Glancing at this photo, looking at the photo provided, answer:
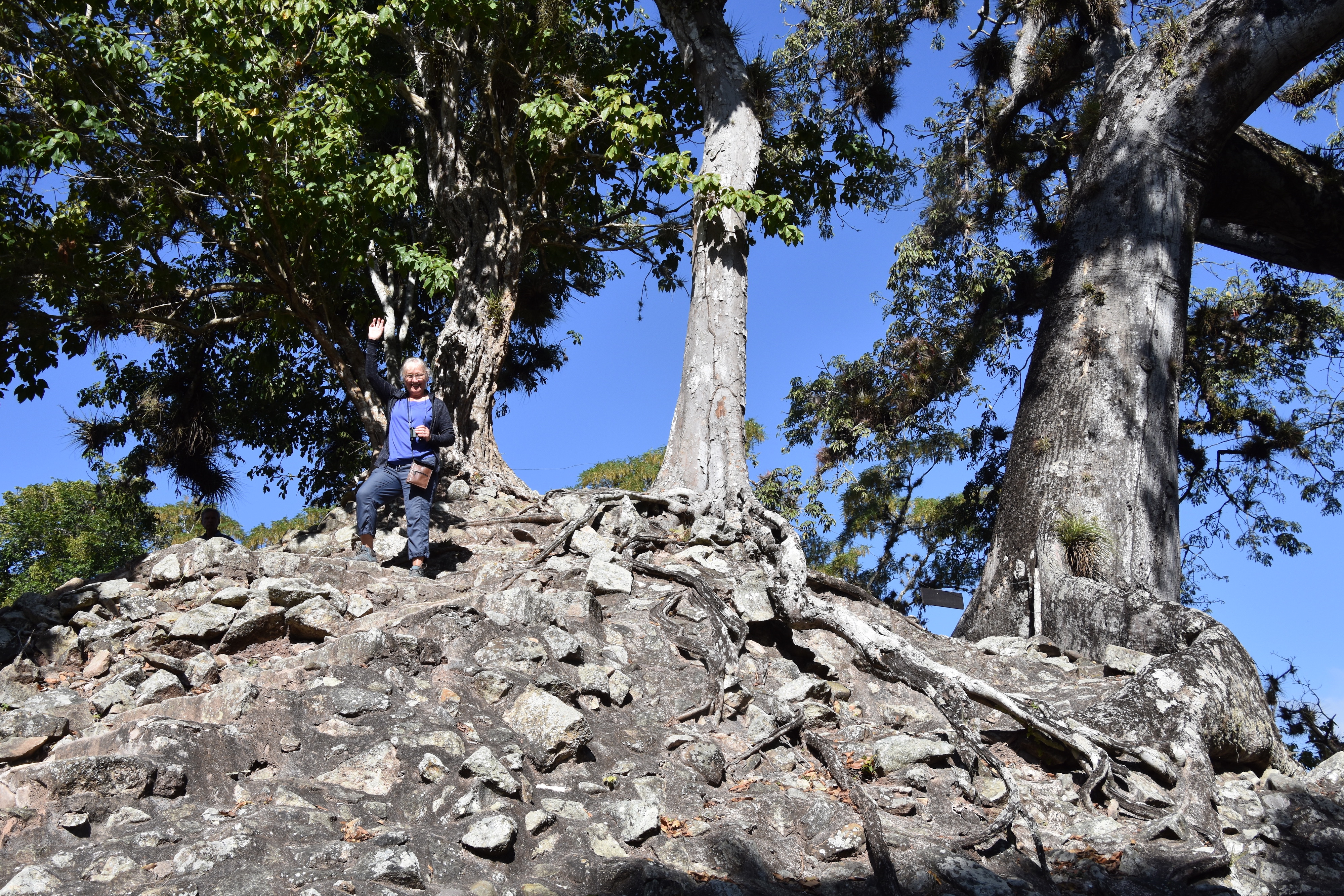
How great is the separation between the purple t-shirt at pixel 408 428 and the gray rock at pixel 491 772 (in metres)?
2.95

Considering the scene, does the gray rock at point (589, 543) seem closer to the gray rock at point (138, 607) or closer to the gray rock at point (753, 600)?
the gray rock at point (753, 600)

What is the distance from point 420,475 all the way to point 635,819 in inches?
127

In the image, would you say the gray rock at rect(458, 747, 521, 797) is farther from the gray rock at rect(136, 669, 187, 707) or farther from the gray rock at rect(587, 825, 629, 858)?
the gray rock at rect(136, 669, 187, 707)

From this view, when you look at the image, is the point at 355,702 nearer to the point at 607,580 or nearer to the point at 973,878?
the point at 607,580

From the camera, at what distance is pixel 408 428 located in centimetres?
652

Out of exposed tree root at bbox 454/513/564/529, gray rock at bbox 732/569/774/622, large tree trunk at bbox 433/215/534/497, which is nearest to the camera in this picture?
gray rock at bbox 732/569/774/622

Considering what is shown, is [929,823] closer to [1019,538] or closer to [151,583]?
[1019,538]

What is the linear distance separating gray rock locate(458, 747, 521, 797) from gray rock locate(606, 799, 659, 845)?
416 mm

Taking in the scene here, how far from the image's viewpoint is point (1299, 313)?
460 inches

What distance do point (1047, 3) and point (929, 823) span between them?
9.16 m

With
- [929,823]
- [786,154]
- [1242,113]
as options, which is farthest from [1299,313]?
[929,823]

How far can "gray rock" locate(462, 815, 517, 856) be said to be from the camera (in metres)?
3.45

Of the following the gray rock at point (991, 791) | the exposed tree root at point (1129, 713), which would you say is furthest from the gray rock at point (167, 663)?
the gray rock at point (991, 791)

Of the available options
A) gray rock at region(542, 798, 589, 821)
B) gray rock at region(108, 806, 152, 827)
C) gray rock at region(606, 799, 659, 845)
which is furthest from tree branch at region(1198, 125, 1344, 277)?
gray rock at region(108, 806, 152, 827)
